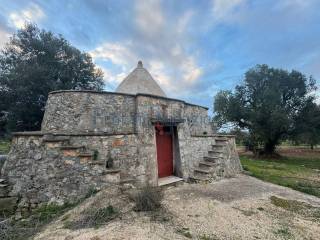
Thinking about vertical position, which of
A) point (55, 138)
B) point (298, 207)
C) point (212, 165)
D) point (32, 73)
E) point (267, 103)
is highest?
point (32, 73)

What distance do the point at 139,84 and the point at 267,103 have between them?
1538cm

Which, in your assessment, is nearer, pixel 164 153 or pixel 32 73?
pixel 164 153

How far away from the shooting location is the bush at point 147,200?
4.98 m

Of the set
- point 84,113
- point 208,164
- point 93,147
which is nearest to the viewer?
point 93,147

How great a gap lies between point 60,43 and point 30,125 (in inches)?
229

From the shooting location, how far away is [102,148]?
6.17 meters

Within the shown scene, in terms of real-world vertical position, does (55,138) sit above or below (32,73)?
below

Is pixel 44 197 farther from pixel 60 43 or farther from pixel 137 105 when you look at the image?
pixel 60 43

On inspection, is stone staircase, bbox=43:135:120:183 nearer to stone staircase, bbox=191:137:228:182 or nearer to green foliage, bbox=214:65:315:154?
stone staircase, bbox=191:137:228:182

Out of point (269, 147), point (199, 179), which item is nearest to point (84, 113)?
point (199, 179)

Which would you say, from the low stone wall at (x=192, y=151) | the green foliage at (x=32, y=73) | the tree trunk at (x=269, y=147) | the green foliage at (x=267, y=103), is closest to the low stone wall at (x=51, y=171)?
the low stone wall at (x=192, y=151)

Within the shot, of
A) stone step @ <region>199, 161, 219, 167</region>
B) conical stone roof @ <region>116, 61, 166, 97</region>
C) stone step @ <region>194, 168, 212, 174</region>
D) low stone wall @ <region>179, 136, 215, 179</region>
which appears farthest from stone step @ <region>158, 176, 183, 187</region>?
conical stone roof @ <region>116, 61, 166, 97</region>

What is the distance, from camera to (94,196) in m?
5.07

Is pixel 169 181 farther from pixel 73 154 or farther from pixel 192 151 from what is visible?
pixel 73 154
